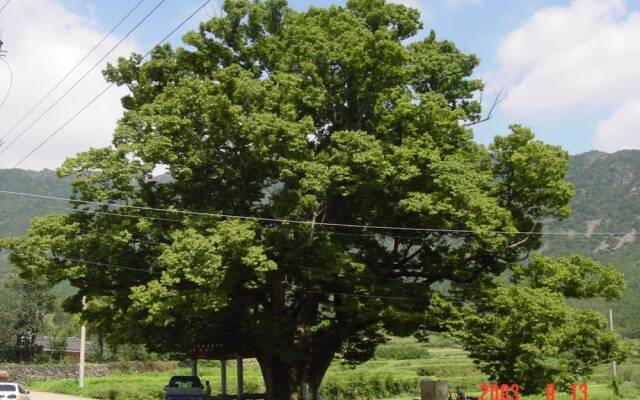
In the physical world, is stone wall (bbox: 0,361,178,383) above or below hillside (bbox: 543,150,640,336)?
below

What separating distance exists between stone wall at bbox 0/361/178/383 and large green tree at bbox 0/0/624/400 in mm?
33791

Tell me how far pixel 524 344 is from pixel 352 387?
34.0 m


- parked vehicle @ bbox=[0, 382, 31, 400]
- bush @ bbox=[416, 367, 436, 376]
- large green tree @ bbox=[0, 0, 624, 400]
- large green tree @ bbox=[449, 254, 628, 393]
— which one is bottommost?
bush @ bbox=[416, 367, 436, 376]

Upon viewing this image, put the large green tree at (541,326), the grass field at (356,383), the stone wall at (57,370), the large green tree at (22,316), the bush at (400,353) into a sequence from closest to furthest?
the large green tree at (541,326), the grass field at (356,383), the stone wall at (57,370), the large green tree at (22,316), the bush at (400,353)

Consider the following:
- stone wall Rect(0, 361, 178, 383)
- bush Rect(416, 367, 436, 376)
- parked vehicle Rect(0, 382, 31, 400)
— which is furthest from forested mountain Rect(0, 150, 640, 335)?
parked vehicle Rect(0, 382, 31, 400)

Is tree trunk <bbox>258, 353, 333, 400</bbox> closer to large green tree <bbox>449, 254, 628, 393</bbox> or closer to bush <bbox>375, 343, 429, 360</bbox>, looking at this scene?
large green tree <bbox>449, 254, 628, 393</bbox>

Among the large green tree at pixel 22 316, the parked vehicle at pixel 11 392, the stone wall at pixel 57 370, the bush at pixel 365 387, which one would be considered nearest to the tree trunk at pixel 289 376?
the parked vehicle at pixel 11 392

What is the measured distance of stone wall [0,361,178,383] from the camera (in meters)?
57.3

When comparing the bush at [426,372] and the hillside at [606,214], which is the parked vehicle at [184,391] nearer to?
the bush at [426,372]

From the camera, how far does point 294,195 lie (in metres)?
24.1

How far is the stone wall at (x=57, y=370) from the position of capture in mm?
57344

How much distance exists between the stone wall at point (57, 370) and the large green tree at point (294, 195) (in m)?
33.8

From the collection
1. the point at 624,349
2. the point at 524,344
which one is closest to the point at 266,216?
the point at 524,344

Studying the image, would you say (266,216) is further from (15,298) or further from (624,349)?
(15,298)
